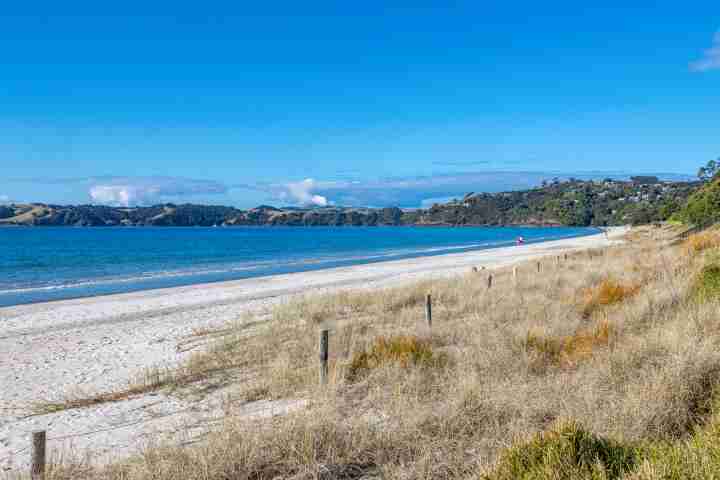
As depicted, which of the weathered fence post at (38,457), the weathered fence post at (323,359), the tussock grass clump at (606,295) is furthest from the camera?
the tussock grass clump at (606,295)

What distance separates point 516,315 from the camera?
1178cm

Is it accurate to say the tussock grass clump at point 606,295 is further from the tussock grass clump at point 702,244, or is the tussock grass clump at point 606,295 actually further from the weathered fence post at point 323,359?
the tussock grass clump at point 702,244

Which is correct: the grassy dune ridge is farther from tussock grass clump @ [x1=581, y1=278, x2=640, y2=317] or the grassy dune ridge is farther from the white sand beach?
the white sand beach

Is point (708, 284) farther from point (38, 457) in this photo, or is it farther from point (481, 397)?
point (38, 457)

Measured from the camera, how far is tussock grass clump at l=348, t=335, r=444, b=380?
816cm

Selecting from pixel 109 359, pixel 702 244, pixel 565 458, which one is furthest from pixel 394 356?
pixel 702 244

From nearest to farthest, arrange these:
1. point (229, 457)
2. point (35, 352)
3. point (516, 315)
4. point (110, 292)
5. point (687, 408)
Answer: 1. point (229, 457)
2. point (687, 408)
3. point (516, 315)
4. point (35, 352)
5. point (110, 292)

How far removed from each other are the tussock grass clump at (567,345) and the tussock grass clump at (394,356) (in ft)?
4.74

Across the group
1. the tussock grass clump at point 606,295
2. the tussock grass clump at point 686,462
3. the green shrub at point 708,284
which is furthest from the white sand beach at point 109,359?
the green shrub at point 708,284

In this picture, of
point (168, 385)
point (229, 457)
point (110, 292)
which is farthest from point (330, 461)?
point (110, 292)

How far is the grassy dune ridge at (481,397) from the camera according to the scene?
434 centimetres

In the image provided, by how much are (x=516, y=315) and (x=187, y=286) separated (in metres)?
22.3

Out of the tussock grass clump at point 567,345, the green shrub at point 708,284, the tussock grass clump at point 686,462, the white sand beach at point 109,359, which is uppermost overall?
the tussock grass clump at point 686,462

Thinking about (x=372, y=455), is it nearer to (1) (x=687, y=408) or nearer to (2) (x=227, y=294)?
(1) (x=687, y=408)
